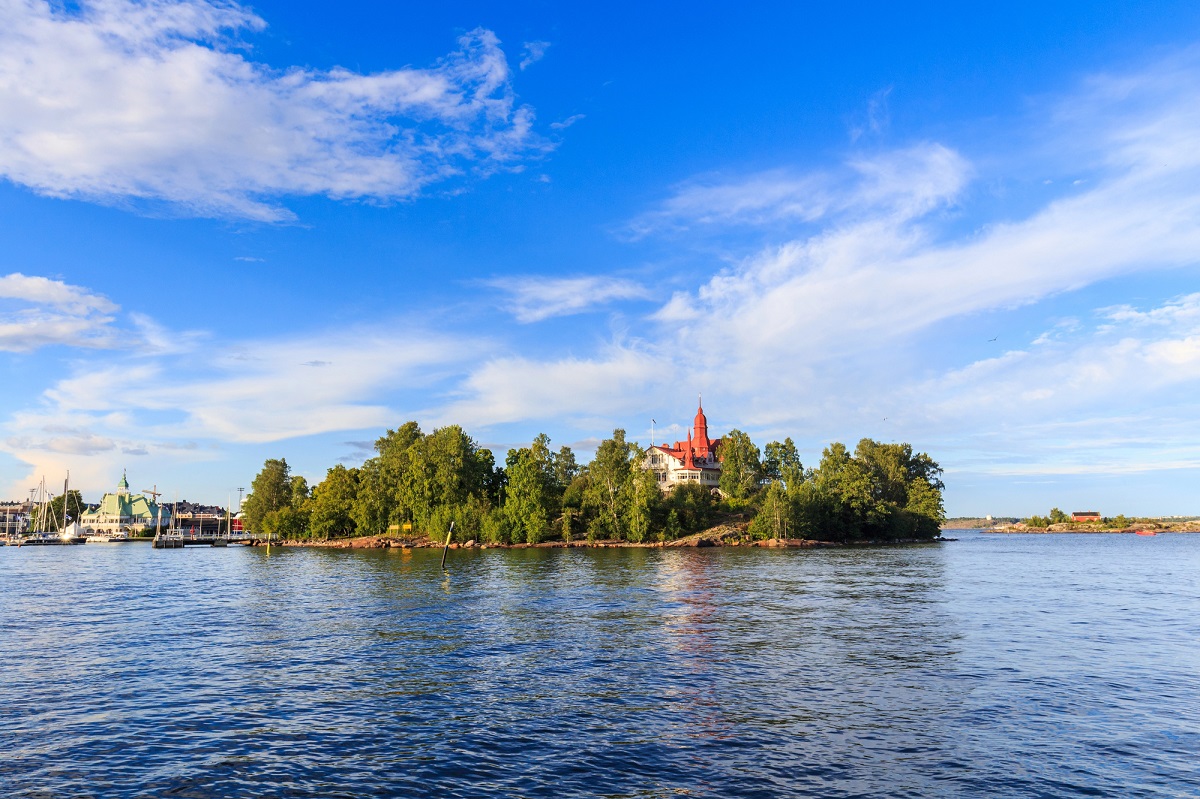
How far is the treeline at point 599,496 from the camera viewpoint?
152 metres

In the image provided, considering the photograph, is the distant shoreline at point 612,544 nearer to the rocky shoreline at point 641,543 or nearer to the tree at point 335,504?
the rocky shoreline at point 641,543

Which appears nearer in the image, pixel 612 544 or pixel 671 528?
pixel 612 544

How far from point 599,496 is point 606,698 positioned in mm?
129378

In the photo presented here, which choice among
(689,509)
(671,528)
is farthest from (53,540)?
(689,509)

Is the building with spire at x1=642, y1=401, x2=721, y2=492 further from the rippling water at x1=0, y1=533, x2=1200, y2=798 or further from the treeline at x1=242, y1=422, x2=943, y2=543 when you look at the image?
the rippling water at x1=0, y1=533, x2=1200, y2=798

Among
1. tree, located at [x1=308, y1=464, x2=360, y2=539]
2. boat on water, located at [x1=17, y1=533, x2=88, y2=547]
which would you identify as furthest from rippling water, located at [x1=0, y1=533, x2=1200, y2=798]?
boat on water, located at [x1=17, y1=533, x2=88, y2=547]

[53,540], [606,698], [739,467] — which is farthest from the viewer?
[53,540]

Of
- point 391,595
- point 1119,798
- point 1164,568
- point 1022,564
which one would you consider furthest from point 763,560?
point 1119,798

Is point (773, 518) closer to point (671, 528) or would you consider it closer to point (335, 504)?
point (671, 528)

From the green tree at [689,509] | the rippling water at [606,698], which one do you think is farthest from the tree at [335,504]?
the rippling water at [606,698]

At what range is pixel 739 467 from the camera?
176m

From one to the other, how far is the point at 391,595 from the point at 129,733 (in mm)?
37680

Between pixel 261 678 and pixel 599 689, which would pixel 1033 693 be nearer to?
pixel 599 689

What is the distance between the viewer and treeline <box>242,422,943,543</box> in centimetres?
15188
